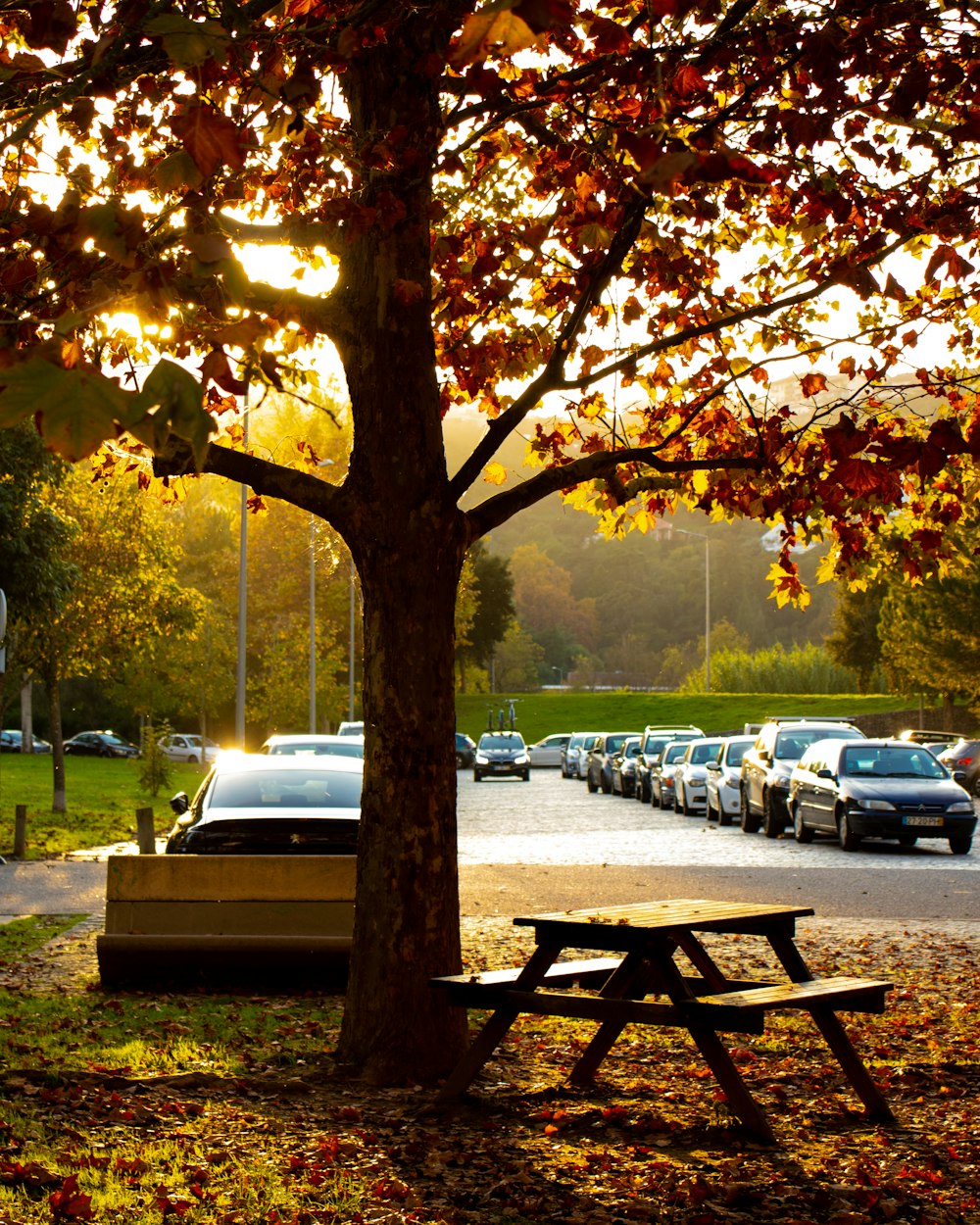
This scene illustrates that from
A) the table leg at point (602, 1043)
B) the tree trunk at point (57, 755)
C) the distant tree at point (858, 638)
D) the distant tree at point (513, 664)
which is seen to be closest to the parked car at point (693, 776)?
the tree trunk at point (57, 755)

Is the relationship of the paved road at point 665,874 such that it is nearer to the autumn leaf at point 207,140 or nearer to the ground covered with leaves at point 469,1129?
the ground covered with leaves at point 469,1129

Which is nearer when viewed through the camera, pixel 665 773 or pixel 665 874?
pixel 665 874

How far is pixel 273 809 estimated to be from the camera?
11.9 meters

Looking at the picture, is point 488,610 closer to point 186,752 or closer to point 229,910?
point 186,752

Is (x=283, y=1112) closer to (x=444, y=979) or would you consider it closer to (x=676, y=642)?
(x=444, y=979)

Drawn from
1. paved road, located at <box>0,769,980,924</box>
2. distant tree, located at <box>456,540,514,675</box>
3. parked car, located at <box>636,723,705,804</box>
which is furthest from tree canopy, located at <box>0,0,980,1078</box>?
distant tree, located at <box>456,540,514,675</box>

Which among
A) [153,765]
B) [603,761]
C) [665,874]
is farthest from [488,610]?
[665,874]

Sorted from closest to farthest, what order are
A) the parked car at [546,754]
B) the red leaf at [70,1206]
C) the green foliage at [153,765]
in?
the red leaf at [70,1206] < the green foliage at [153,765] < the parked car at [546,754]

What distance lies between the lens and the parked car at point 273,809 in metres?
11.5

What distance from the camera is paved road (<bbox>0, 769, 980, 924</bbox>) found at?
53.6 ft

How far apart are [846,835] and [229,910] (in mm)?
14789

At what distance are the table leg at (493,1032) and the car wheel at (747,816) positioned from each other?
71.8 feet

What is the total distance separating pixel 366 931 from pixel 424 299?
116 inches

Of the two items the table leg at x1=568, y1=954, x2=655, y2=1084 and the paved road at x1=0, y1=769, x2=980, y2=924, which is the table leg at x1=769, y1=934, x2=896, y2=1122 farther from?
the paved road at x1=0, y1=769, x2=980, y2=924
